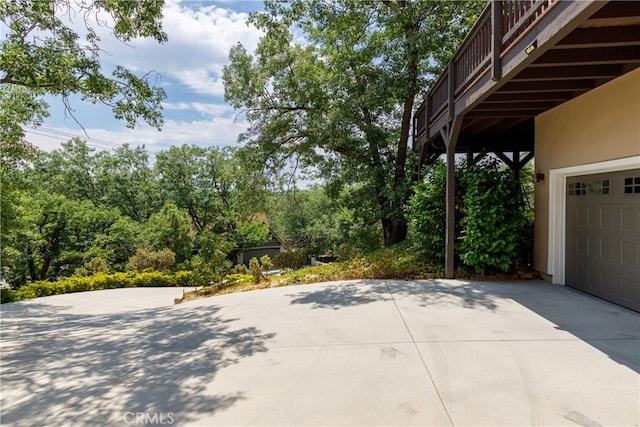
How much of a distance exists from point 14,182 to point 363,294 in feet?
32.1

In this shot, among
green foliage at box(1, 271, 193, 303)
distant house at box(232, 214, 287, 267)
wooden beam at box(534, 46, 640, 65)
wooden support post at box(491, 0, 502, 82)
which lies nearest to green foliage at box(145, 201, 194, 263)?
green foliage at box(1, 271, 193, 303)

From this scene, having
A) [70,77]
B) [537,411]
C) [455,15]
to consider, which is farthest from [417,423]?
[455,15]

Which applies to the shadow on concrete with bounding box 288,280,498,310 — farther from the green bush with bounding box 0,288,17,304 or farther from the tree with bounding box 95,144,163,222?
the tree with bounding box 95,144,163,222

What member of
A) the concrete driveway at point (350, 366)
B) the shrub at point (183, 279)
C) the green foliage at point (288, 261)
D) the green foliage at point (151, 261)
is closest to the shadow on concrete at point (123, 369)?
the concrete driveway at point (350, 366)

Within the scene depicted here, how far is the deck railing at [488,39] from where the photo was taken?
3408mm

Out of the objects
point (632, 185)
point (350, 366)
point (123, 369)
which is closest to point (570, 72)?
point (632, 185)

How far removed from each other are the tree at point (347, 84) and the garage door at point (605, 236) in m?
4.83

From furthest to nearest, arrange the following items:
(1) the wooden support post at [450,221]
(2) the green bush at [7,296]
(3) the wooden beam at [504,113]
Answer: (2) the green bush at [7,296]
(1) the wooden support post at [450,221]
(3) the wooden beam at [504,113]

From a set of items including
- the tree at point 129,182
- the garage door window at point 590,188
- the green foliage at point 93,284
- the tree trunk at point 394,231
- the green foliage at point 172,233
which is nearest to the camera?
the garage door window at point 590,188

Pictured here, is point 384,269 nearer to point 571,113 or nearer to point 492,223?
point 492,223

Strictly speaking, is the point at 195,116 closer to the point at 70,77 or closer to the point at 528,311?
the point at 70,77

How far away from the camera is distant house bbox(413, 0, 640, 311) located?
3154 millimetres

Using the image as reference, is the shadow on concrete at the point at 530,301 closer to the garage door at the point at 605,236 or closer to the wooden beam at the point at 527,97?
the garage door at the point at 605,236

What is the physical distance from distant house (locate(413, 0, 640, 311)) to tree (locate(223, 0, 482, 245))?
305 centimetres
